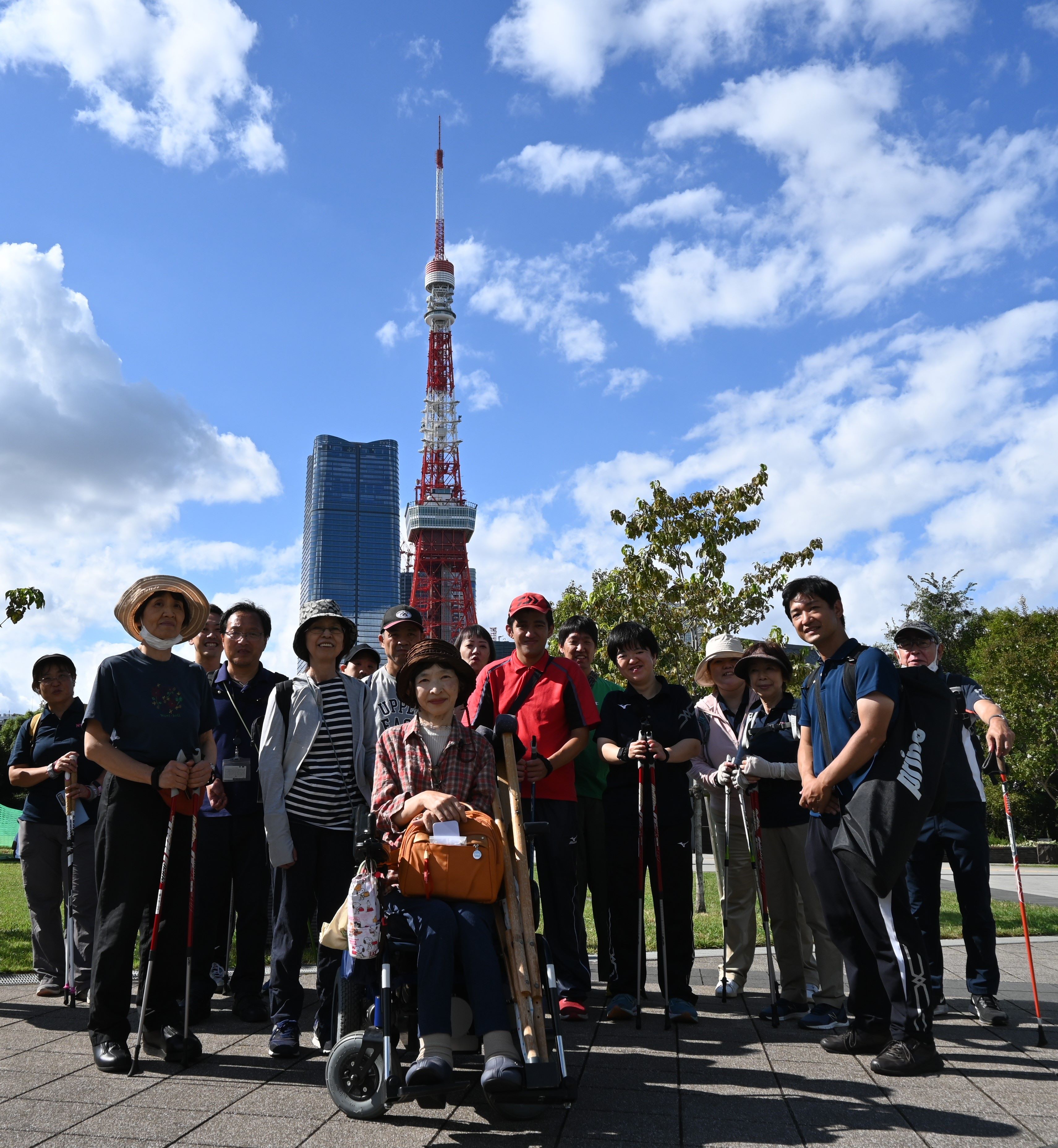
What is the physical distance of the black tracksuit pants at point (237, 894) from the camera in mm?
4891

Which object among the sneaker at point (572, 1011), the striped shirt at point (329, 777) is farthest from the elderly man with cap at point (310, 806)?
the sneaker at point (572, 1011)

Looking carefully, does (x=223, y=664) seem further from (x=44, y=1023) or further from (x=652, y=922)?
(x=652, y=922)

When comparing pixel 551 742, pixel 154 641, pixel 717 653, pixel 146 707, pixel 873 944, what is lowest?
pixel 873 944

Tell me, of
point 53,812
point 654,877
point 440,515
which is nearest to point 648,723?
point 654,877

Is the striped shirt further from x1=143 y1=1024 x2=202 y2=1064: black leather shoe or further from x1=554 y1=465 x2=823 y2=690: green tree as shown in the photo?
x1=554 y1=465 x2=823 y2=690: green tree

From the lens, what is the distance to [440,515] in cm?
8300

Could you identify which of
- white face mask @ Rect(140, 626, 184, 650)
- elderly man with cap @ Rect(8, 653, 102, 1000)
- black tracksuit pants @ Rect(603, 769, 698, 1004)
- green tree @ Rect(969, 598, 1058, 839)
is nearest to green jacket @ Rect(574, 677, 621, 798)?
black tracksuit pants @ Rect(603, 769, 698, 1004)

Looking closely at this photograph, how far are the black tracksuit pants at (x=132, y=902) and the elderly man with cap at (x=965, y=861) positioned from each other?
12.6 feet

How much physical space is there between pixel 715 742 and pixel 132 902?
142 inches

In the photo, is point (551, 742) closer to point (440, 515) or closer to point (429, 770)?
point (429, 770)

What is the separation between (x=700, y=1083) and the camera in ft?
12.0

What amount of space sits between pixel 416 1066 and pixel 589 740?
296 cm

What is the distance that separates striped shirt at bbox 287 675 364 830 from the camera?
14.4ft

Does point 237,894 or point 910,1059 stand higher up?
point 237,894
